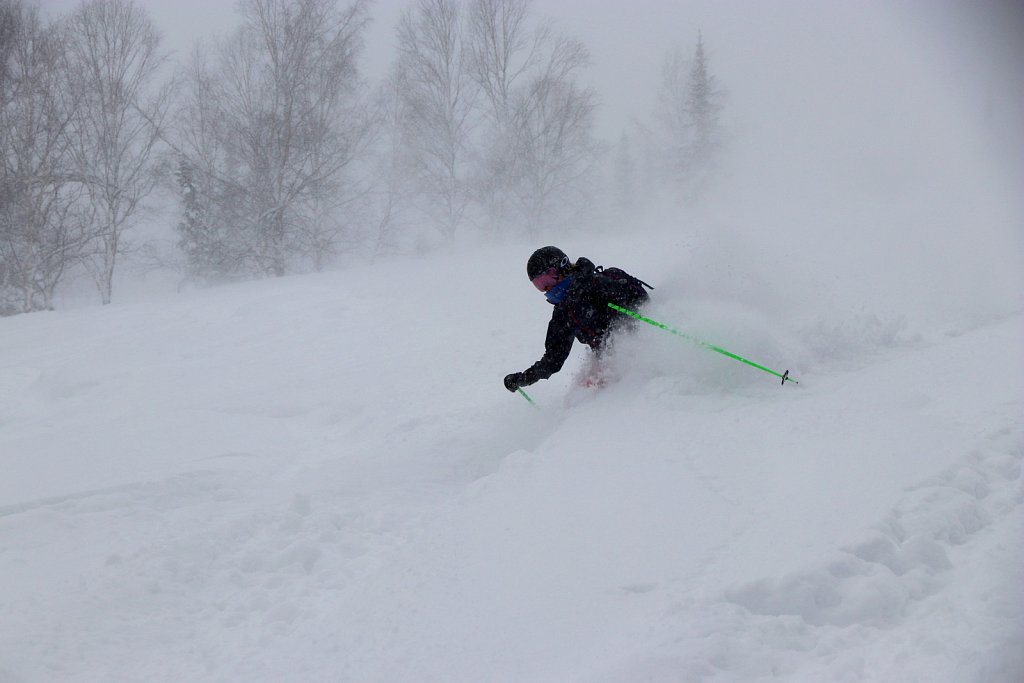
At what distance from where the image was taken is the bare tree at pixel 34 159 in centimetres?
1571

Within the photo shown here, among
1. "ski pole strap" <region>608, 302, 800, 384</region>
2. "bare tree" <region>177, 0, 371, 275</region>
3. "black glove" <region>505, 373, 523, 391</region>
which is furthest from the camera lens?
"bare tree" <region>177, 0, 371, 275</region>

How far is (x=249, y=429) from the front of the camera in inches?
207

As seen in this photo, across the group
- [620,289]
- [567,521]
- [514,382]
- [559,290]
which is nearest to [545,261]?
[559,290]

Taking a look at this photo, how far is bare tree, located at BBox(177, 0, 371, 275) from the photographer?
61.7 ft

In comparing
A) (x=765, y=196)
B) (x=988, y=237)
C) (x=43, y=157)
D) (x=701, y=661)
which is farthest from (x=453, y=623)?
(x=765, y=196)

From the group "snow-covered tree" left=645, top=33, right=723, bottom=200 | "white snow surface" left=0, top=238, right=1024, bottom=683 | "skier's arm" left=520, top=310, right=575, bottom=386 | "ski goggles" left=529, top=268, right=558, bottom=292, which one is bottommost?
"white snow surface" left=0, top=238, right=1024, bottom=683

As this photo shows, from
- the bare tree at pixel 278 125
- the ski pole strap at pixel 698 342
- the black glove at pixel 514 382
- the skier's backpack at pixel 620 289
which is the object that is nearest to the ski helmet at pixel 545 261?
the skier's backpack at pixel 620 289

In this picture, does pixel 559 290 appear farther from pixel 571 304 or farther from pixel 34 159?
pixel 34 159

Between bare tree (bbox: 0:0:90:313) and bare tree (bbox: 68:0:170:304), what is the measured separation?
53 centimetres

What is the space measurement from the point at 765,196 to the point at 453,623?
2971 centimetres

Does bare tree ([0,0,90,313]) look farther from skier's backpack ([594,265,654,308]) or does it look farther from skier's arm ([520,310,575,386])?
skier's backpack ([594,265,654,308])

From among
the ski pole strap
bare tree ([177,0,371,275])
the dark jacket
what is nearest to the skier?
the dark jacket

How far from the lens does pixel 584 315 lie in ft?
16.2

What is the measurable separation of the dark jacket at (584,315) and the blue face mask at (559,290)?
0.03 m
